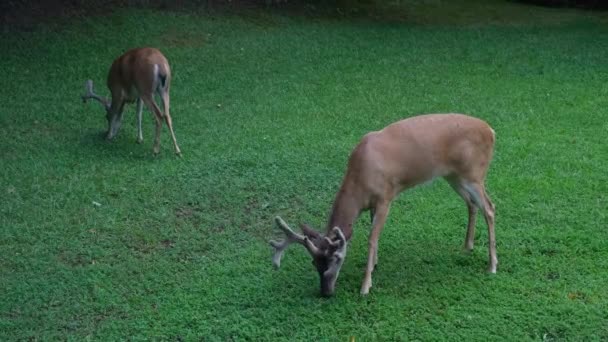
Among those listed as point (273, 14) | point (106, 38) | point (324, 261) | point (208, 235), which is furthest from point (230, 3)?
point (324, 261)

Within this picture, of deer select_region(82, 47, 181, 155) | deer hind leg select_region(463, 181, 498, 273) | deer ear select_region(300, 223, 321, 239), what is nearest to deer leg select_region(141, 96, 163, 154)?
deer select_region(82, 47, 181, 155)

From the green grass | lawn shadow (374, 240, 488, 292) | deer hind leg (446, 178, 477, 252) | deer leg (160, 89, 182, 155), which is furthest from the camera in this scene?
deer leg (160, 89, 182, 155)

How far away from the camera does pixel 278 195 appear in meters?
7.36

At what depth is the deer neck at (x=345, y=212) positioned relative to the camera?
5515 millimetres

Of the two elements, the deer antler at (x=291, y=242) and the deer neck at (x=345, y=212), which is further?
the deer neck at (x=345, y=212)

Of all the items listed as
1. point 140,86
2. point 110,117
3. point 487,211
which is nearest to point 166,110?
point 140,86

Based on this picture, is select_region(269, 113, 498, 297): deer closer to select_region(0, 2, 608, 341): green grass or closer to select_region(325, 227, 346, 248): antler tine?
select_region(325, 227, 346, 248): antler tine

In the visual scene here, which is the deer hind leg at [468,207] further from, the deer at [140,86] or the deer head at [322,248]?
the deer at [140,86]

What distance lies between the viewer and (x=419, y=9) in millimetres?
16766

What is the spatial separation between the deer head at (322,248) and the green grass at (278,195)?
0.26m

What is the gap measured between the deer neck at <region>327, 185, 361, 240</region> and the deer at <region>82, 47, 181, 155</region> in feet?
10.7

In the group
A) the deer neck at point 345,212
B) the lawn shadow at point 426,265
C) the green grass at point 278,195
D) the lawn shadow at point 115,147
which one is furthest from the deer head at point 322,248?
the lawn shadow at point 115,147

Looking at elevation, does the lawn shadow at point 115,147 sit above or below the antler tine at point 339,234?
below

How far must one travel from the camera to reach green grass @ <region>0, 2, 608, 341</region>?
5328 mm
